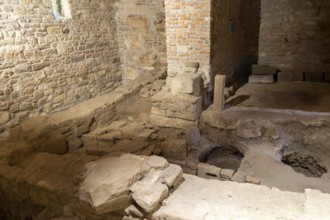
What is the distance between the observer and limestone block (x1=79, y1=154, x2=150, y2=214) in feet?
7.75

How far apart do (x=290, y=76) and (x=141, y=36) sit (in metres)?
4.61

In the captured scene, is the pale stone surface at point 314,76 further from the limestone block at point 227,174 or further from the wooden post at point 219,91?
the limestone block at point 227,174

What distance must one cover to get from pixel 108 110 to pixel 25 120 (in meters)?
1.81

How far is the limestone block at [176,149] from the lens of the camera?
4.79 meters

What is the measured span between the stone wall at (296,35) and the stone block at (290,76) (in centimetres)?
17

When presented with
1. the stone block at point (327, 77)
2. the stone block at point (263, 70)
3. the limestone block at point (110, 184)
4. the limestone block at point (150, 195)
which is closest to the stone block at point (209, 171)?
the limestone block at point (110, 184)

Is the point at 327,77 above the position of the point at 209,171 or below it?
above

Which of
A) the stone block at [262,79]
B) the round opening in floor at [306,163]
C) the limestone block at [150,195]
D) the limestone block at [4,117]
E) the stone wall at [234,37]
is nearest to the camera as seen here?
the limestone block at [150,195]

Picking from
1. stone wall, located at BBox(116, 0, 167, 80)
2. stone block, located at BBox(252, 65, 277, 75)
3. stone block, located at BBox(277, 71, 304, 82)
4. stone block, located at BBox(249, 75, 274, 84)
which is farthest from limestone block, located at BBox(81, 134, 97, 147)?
stone block, located at BBox(277, 71, 304, 82)

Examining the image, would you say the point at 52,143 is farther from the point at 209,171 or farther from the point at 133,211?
the point at 133,211

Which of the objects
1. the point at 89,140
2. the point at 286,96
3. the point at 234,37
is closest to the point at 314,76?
the point at 286,96

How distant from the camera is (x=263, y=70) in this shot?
8.12 metres

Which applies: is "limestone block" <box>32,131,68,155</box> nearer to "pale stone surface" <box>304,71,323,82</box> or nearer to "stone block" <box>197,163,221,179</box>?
"stone block" <box>197,163,221,179</box>

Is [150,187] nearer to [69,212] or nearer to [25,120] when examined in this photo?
[69,212]
